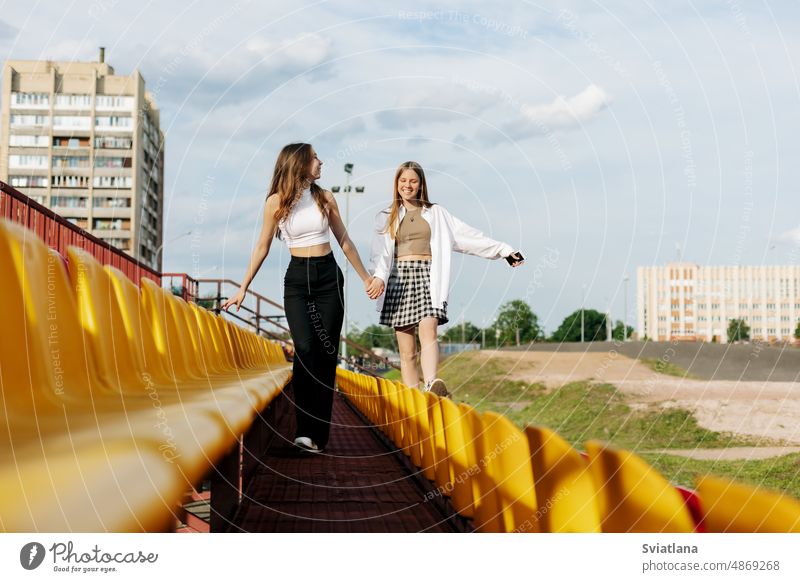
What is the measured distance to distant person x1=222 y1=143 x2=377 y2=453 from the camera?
2.95m

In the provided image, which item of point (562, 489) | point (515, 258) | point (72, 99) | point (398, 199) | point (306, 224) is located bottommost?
point (562, 489)

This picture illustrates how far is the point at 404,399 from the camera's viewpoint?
9.98 ft

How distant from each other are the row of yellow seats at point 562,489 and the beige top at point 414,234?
1.01 m

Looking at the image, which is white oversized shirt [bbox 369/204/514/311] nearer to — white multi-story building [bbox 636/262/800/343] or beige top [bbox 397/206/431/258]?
beige top [bbox 397/206/431/258]

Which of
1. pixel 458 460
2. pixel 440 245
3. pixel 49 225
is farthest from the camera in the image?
pixel 49 225

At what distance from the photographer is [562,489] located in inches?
43.3

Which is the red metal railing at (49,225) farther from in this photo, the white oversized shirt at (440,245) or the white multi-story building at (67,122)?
the white oversized shirt at (440,245)

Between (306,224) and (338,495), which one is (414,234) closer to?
(306,224)

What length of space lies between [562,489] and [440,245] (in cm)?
206

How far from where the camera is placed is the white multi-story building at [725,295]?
155 centimetres

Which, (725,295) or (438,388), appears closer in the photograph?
(725,295)

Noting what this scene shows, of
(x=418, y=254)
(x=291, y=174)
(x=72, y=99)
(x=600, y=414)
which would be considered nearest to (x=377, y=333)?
(x=418, y=254)

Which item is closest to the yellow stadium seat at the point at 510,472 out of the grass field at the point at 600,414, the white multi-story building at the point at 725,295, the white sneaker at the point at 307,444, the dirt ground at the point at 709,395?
the white multi-story building at the point at 725,295
